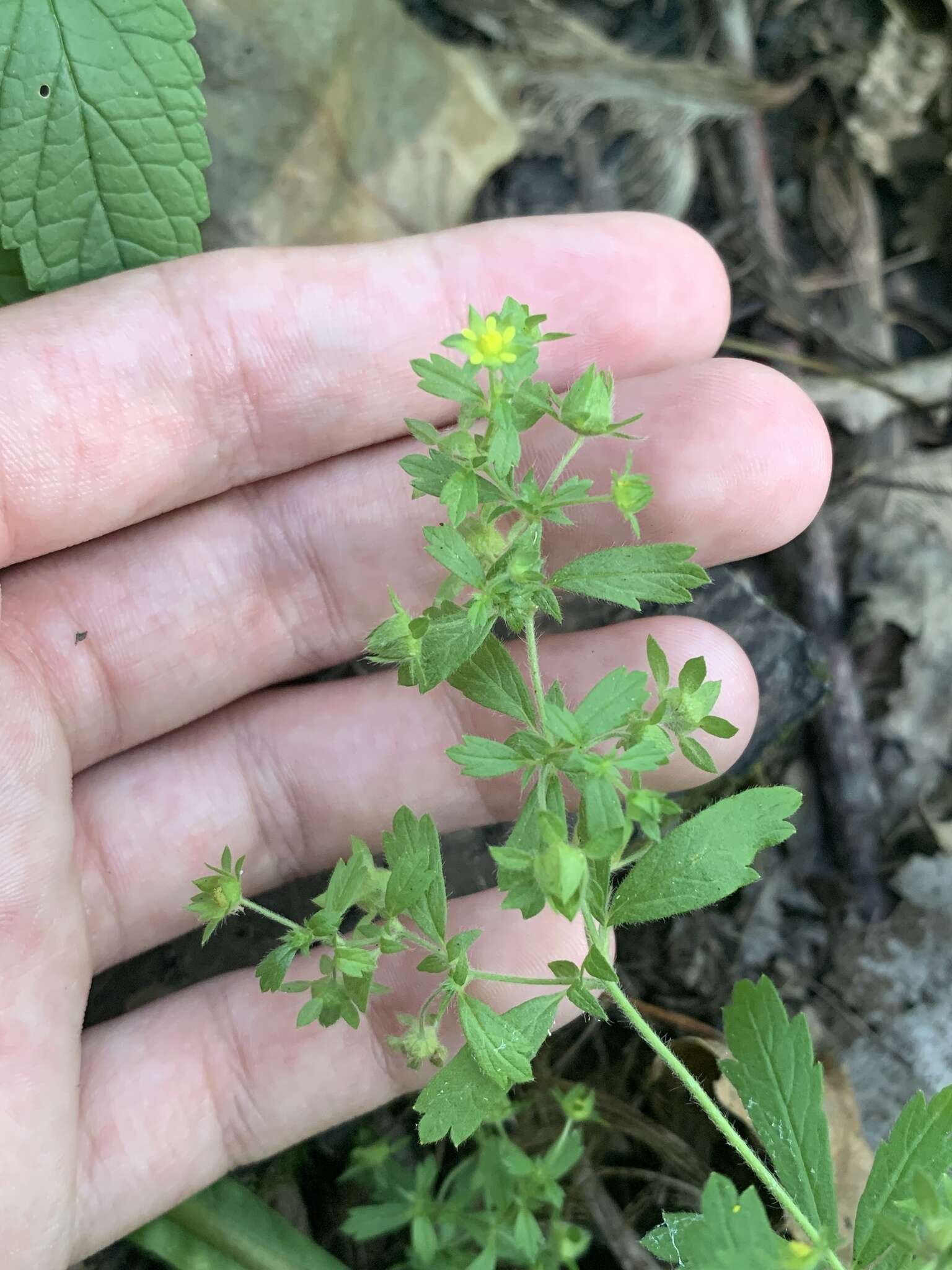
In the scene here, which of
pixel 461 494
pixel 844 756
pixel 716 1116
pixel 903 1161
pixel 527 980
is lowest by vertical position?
pixel 844 756

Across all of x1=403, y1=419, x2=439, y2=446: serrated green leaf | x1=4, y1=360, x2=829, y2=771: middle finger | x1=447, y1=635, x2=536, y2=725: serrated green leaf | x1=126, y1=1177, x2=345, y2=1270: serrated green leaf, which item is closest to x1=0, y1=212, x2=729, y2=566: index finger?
x1=4, y1=360, x2=829, y2=771: middle finger

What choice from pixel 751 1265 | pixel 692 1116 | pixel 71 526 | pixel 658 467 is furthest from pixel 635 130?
pixel 751 1265

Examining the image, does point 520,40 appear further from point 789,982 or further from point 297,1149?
point 297,1149

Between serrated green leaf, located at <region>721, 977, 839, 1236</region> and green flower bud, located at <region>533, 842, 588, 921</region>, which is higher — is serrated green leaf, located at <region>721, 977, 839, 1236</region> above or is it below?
below

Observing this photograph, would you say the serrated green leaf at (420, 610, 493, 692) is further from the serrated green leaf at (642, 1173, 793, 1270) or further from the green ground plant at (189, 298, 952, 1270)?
the serrated green leaf at (642, 1173, 793, 1270)

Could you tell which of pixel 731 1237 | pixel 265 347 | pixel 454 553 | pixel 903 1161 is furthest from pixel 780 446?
pixel 731 1237

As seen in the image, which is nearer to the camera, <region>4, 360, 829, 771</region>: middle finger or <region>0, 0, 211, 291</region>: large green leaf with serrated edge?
<region>4, 360, 829, 771</region>: middle finger

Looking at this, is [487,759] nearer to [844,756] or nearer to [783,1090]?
[783,1090]

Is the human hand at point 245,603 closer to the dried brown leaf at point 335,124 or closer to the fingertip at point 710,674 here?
the fingertip at point 710,674
